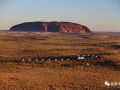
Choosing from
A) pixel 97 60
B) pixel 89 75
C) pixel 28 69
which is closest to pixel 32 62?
pixel 28 69

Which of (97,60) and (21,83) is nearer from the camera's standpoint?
(21,83)

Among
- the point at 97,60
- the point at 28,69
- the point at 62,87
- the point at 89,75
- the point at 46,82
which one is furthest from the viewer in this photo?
the point at 97,60

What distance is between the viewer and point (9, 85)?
22750 millimetres

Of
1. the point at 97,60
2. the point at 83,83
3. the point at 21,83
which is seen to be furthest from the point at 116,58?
the point at 21,83

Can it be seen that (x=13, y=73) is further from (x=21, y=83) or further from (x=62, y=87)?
(x=62, y=87)

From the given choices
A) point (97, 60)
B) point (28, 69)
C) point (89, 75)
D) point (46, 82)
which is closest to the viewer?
point (46, 82)

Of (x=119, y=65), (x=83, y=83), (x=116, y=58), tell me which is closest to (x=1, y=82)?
(x=83, y=83)

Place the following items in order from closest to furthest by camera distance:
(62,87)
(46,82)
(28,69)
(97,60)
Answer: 1. (62,87)
2. (46,82)
3. (28,69)
4. (97,60)

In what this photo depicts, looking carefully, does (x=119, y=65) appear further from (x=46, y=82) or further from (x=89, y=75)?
(x=46, y=82)

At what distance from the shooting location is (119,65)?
1217 inches

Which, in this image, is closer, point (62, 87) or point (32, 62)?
point (62, 87)

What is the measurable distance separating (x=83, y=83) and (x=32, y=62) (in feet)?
35.6

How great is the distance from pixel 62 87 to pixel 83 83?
6.51 ft

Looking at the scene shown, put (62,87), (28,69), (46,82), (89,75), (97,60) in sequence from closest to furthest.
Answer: (62,87) < (46,82) < (89,75) < (28,69) < (97,60)
